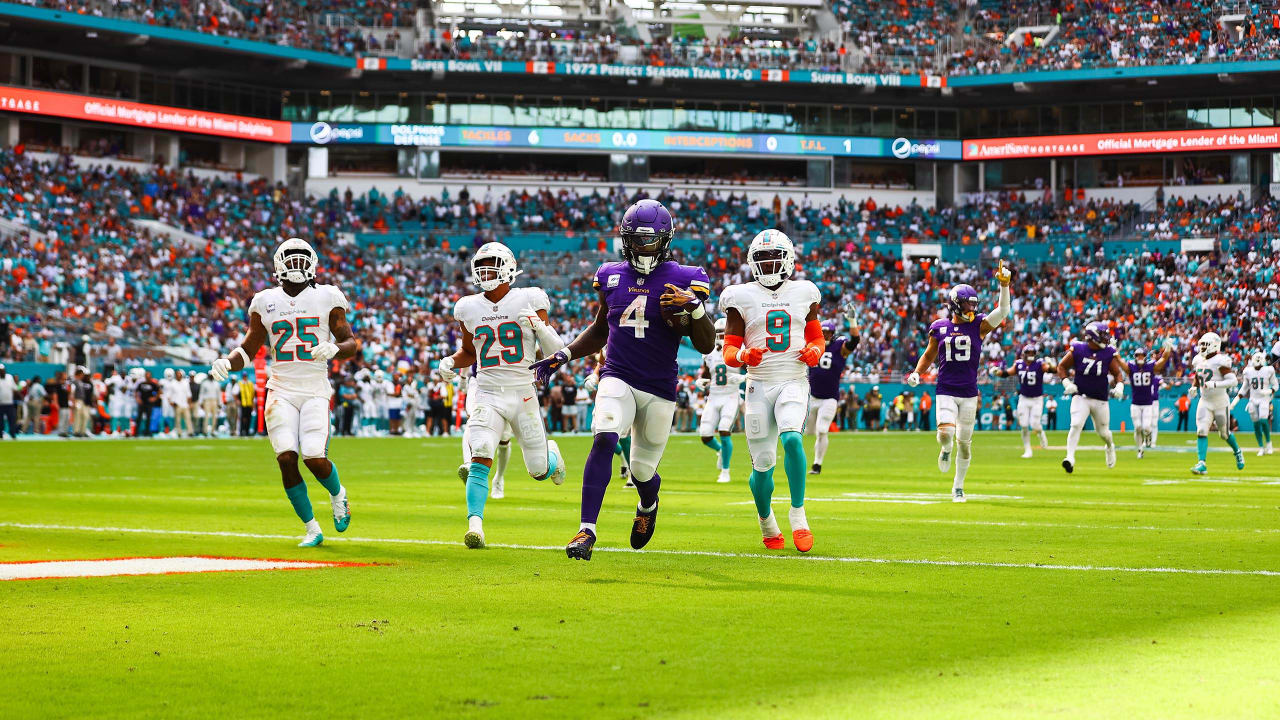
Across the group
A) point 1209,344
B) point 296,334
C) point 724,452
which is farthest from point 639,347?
point 1209,344

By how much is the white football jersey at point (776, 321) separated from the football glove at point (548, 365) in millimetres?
1747

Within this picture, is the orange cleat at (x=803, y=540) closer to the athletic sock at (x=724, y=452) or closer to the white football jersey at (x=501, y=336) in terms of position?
the white football jersey at (x=501, y=336)

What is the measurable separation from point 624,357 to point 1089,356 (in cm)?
1529

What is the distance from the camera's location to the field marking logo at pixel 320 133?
200ft

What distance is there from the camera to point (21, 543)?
11.5 meters

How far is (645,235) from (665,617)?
10.1 feet

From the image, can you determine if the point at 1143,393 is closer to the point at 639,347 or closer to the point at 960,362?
the point at 960,362

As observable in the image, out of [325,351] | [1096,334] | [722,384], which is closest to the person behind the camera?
[325,351]

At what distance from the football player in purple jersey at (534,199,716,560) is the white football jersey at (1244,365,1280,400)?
20716 mm

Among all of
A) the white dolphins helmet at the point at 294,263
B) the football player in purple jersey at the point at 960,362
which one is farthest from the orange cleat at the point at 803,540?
the football player in purple jersey at the point at 960,362

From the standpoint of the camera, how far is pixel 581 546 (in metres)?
9.34

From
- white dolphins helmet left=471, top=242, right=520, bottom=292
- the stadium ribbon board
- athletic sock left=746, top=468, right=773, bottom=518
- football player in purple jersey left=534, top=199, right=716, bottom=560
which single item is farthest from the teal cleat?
the stadium ribbon board

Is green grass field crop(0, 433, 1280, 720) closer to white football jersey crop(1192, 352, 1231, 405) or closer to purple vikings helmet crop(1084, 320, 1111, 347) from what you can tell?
purple vikings helmet crop(1084, 320, 1111, 347)

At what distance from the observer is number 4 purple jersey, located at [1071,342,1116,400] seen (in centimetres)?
2316
